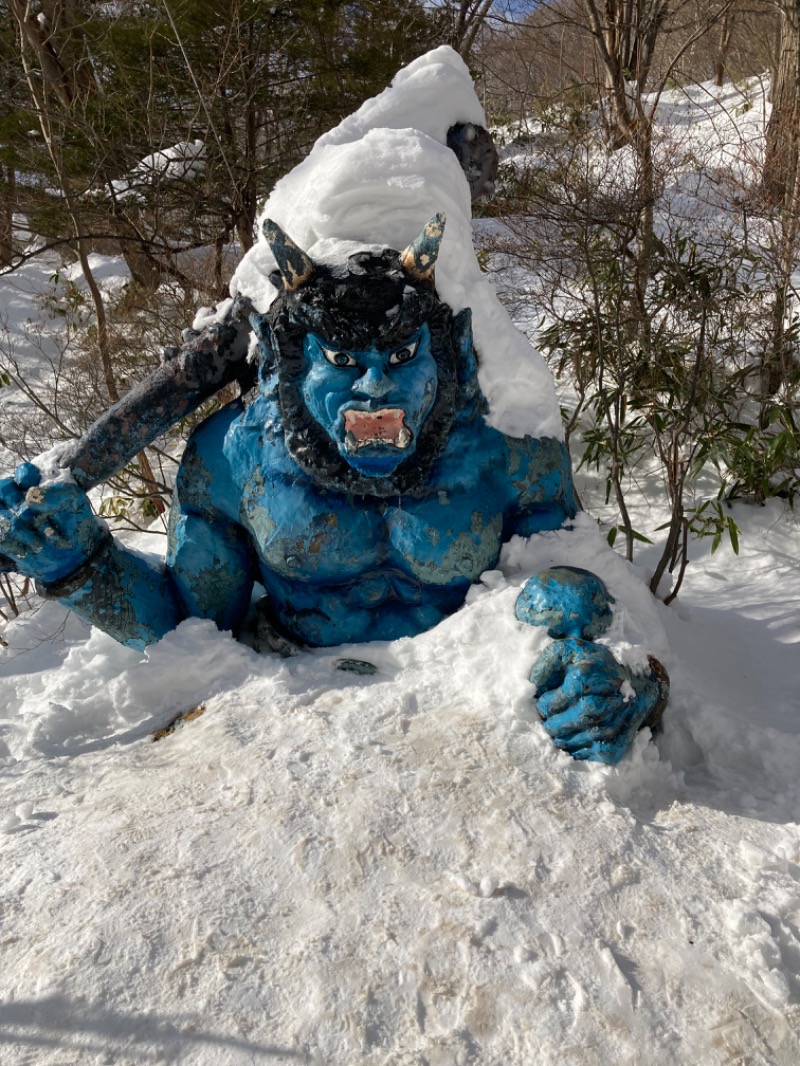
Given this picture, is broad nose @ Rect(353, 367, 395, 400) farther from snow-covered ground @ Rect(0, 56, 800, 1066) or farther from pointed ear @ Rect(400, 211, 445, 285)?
snow-covered ground @ Rect(0, 56, 800, 1066)

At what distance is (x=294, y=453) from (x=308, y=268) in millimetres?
336

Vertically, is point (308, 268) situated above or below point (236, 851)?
above

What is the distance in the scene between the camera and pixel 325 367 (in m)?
1.50

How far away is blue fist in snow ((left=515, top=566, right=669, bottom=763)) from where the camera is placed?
1401 mm

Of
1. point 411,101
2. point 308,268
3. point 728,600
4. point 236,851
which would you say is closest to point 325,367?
point 308,268

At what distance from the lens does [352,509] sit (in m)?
1.65

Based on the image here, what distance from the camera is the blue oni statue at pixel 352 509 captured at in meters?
1.46

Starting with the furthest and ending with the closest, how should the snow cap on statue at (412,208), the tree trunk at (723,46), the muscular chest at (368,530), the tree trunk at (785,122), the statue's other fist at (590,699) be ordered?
the tree trunk at (723,46)
the tree trunk at (785,122)
the muscular chest at (368,530)
the snow cap on statue at (412,208)
the statue's other fist at (590,699)

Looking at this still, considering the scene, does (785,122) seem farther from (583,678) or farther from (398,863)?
(398,863)

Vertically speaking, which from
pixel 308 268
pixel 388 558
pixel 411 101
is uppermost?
pixel 411 101

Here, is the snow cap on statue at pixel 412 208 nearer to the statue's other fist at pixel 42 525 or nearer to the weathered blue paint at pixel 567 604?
the weathered blue paint at pixel 567 604

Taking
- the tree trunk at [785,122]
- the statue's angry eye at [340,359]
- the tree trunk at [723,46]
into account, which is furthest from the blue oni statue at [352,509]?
the tree trunk at [723,46]

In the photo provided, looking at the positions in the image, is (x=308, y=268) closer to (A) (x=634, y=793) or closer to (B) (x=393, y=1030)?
(A) (x=634, y=793)

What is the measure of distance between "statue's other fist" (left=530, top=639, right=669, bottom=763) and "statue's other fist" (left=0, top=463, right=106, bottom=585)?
0.90 metres
